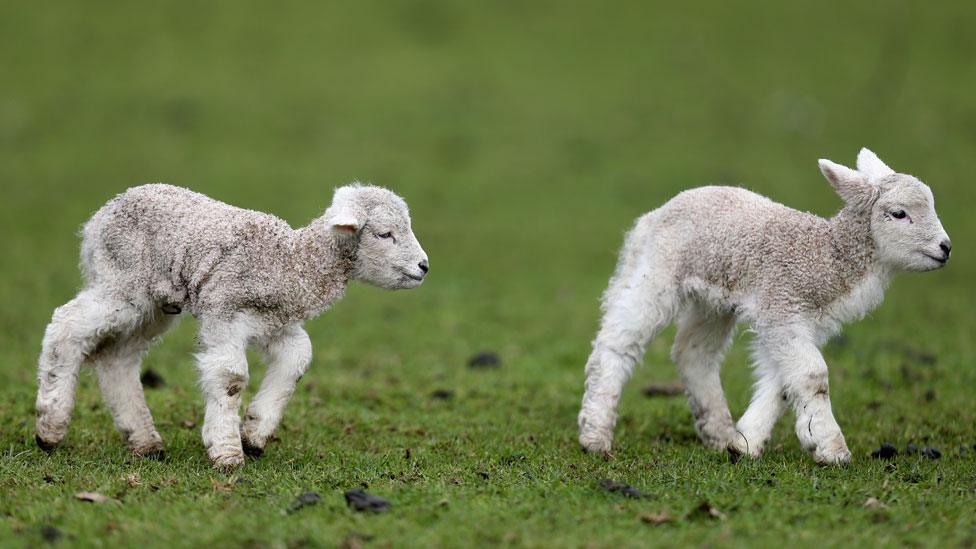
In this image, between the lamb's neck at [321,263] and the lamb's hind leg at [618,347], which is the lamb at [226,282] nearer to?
the lamb's neck at [321,263]

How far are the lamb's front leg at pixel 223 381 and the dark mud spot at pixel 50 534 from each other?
5.14 feet

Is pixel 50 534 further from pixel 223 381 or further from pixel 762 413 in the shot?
pixel 762 413

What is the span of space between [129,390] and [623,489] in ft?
13.0

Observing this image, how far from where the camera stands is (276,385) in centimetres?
868

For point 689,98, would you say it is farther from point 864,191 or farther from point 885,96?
point 864,191

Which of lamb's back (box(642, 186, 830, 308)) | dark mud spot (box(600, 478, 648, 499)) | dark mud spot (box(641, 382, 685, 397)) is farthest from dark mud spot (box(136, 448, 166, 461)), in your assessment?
dark mud spot (box(641, 382, 685, 397))

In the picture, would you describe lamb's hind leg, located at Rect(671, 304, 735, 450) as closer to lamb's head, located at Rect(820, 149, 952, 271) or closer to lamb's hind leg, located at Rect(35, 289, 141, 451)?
lamb's head, located at Rect(820, 149, 952, 271)

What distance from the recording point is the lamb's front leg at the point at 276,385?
8.67 meters

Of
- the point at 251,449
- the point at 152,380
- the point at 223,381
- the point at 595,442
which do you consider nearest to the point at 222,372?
the point at 223,381

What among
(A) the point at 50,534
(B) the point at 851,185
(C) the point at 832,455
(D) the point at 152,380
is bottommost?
(A) the point at 50,534

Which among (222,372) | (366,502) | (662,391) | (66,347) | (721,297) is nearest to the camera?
(366,502)

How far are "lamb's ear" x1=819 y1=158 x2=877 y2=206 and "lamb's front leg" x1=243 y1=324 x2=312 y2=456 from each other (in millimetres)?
4297

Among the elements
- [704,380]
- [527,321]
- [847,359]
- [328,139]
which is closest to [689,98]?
[328,139]

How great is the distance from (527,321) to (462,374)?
3659mm
